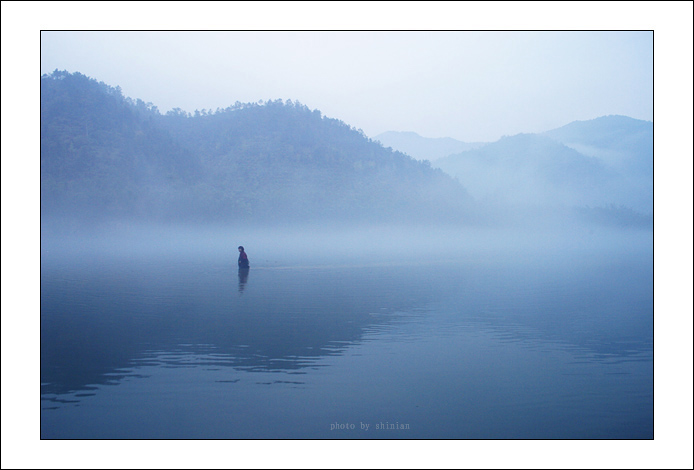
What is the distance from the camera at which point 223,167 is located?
310 ft

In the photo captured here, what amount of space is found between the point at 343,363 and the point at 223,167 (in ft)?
289

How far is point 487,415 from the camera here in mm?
8102

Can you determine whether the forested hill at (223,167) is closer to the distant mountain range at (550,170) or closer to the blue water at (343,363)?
the distant mountain range at (550,170)

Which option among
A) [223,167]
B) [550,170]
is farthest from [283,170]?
[550,170]

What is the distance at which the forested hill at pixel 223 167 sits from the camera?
2881 inches

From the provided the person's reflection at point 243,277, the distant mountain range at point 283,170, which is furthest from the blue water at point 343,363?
the distant mountain range at point 283,170

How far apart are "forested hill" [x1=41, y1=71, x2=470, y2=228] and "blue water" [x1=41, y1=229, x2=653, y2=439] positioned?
58.2m

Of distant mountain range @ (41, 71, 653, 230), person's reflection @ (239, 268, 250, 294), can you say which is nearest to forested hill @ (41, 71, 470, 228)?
distant mountain range @ (41, 71, 653, 230)

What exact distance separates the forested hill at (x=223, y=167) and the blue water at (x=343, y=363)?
58.2 m

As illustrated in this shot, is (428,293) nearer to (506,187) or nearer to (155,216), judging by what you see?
(155,216)

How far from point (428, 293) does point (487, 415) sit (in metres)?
12.0

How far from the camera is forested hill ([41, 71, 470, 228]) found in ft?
240

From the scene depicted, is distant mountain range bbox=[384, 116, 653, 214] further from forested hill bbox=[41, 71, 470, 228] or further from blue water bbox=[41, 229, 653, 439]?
blue water bbox=[41, 229, 653, 439]

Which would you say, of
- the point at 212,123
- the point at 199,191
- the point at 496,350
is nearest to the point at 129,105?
the point at 212,123
